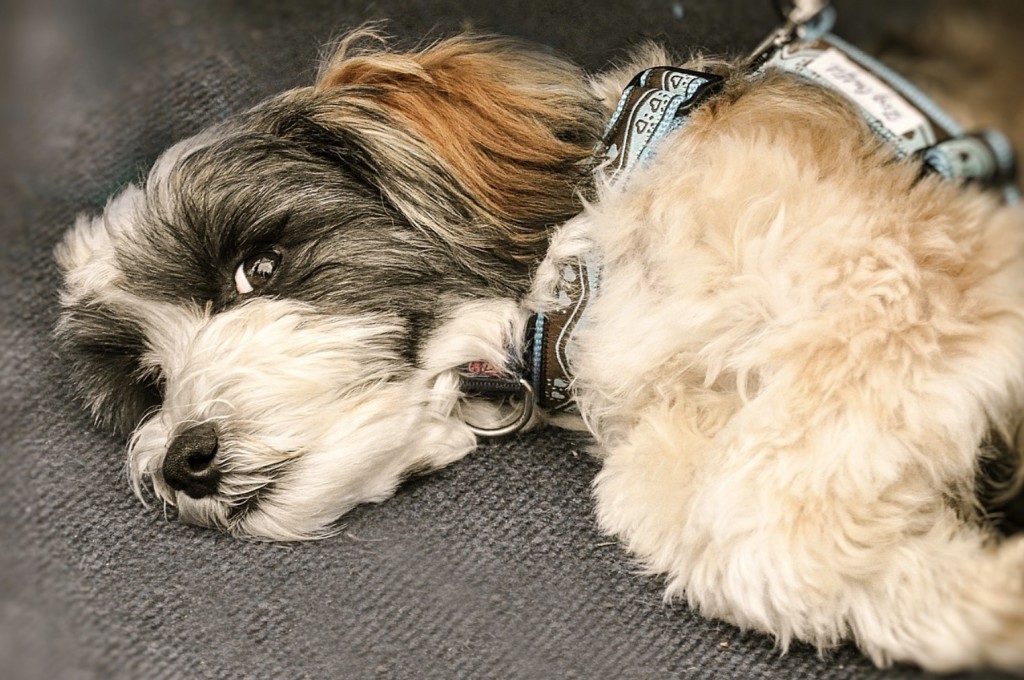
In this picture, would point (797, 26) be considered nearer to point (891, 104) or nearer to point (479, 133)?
point (891, 104)

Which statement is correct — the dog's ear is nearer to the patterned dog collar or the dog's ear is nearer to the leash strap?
the patterned dog collar

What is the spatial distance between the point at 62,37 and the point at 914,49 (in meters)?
0.83

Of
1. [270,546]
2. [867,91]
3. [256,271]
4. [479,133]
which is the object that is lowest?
[270,546]

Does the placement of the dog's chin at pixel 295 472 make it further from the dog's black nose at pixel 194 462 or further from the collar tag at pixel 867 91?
the collar tag at pixel 867 91

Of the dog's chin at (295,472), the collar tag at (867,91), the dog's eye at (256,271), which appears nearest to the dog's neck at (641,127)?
the collar tag at (867,91)

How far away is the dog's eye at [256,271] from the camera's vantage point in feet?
4.18

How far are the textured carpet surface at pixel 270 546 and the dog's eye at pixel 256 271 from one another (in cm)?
22

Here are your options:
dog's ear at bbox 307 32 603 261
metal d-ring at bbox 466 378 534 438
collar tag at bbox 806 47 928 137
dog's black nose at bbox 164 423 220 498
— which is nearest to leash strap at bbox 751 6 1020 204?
collar tag at bbox 806 47 928 137

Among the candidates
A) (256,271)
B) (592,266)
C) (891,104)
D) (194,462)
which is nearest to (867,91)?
(891,104)

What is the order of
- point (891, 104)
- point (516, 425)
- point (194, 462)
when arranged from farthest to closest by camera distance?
point (516, 425) < point (194, 462) < point (891, 104)

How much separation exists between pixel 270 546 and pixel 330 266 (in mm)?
417

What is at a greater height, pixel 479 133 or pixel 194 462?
pixel 479 133

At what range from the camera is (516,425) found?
4.59ft

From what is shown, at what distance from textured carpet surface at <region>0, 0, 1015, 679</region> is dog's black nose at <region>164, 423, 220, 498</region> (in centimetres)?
10
